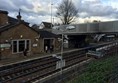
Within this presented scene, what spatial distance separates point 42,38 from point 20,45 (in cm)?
563

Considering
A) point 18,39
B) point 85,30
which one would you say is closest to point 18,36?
point 18,39

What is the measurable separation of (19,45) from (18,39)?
94 cm

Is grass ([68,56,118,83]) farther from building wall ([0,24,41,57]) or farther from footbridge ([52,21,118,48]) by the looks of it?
footbridge ([52,21,118,48])

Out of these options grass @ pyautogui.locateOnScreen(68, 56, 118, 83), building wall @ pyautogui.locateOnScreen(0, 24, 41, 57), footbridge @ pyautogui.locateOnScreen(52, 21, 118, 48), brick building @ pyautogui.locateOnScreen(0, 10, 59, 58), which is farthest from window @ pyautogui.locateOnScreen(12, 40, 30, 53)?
grass @ pyautogui.locateOnScreen(68, 56, 118, 83)

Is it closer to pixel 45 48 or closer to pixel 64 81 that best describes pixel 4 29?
pixel 45 48

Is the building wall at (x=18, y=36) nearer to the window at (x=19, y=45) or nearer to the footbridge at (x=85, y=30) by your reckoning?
the window at (x=19, y=45)

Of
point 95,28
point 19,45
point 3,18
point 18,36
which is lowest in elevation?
point 19,45

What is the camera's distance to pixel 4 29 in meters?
28.1

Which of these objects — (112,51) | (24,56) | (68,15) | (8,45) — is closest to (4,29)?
(8,45)

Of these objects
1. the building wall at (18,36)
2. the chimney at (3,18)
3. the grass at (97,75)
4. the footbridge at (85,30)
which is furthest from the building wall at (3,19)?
the grass at (97,75)

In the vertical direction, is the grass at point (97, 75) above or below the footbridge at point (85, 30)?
below

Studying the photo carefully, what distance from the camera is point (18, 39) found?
29906mm

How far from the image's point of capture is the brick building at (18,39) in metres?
28.1

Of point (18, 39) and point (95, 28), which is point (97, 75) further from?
point (95, 28)
